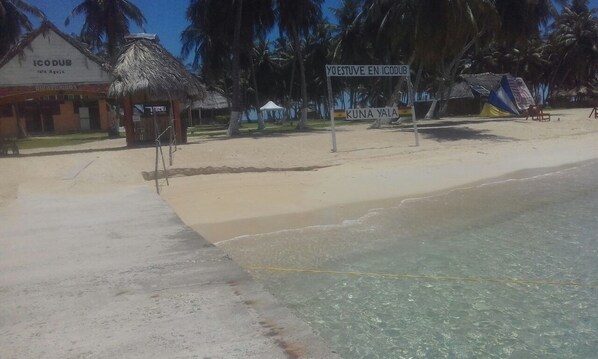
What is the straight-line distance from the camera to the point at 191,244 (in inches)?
231

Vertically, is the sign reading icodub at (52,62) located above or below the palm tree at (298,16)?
below

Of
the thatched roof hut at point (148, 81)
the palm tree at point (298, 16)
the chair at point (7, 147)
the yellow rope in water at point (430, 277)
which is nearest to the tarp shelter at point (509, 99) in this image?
the palm tree at point (298, 16)

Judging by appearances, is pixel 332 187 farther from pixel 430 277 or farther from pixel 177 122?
pixel 177 122

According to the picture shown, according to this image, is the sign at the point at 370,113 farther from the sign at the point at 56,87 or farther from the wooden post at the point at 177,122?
the sign at the point at 56,87

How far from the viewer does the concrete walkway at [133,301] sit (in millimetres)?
3336

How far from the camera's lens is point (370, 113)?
1777 cm

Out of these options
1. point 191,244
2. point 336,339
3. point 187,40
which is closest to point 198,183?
point 191,244

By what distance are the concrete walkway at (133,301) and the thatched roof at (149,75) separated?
13254 millimetres

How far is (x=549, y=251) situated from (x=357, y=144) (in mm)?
13481

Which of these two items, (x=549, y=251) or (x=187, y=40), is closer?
(x=549, y=251)

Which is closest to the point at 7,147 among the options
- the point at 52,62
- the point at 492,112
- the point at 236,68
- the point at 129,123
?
the point at 52,62

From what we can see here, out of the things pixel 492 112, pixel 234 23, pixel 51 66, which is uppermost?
pixel 234 23

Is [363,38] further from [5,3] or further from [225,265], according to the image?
[225,265]

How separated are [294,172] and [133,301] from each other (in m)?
10.3
